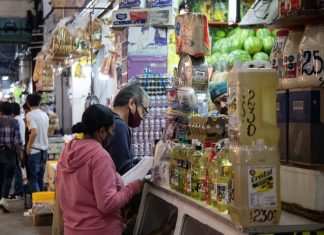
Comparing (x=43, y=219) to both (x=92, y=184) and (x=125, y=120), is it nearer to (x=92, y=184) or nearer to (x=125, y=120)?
(x=125, y=120)

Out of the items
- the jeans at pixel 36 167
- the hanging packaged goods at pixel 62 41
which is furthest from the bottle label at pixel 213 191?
the hanging packaged goods at pixel 62 41

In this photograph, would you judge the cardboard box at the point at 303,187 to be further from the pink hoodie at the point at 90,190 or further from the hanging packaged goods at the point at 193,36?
the hanging packaged goods at the point at 193,36

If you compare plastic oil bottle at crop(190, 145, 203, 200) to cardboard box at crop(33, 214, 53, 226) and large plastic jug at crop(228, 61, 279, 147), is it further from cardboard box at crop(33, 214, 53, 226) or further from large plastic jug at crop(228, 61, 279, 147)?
cardboard box at crop(33, 214, 53, 226)

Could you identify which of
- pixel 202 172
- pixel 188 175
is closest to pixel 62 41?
pixel 188 175

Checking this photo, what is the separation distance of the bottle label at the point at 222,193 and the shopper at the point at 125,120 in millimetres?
1745

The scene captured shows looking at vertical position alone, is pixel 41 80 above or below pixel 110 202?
above

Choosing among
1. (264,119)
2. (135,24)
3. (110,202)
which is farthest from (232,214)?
(135,24)

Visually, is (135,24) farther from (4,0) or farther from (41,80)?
(4,0)

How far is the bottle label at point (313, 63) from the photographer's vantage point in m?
2.25

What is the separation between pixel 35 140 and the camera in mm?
9070

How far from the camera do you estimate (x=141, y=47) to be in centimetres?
680

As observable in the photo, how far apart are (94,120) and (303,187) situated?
4.55 feet

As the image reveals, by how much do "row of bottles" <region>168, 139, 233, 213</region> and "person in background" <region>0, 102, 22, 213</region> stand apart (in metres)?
7.04

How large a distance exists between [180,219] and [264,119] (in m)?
0.93
